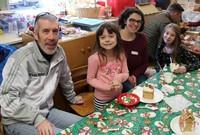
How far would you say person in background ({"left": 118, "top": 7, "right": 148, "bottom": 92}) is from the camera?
2.09 m

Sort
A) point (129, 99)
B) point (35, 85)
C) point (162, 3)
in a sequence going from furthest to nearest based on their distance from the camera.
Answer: point (162, 3) → point (35, 85) → point (129, 99)

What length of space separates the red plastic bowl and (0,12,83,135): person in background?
42 centimetres

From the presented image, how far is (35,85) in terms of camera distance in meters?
1.54

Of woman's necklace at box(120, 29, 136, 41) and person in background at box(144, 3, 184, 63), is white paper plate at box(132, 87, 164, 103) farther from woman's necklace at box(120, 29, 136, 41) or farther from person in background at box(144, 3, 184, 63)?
person in background at box(144, 3, 184, 63)

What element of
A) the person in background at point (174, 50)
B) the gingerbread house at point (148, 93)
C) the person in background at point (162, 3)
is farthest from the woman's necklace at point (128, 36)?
the person in background at point (162, 3)

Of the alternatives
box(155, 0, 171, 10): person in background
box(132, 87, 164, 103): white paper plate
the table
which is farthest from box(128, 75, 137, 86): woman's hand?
box(155, 0, 171, 10): person in background

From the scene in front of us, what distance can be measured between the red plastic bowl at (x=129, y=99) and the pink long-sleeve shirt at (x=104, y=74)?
0.96 feet

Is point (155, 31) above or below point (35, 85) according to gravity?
above

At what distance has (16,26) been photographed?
2.33 meters

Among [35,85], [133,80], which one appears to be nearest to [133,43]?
[133,80]

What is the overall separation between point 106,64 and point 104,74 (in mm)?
80

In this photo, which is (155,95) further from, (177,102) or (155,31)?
(155,31)

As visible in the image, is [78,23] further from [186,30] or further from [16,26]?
[186,30]

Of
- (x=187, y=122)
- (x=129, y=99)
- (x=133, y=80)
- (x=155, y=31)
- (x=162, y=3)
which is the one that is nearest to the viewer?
(x=187, y=122)
